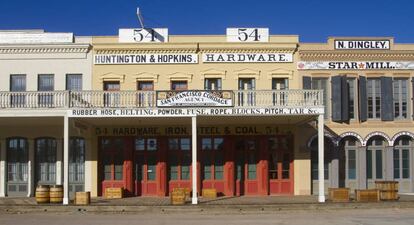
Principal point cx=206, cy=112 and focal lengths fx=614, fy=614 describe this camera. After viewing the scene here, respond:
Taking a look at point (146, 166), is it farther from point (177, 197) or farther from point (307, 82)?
point (307, 82)

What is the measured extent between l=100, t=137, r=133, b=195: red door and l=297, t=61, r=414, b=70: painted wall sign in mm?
8758

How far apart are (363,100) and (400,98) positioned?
190cm

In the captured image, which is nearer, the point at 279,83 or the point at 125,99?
the point at 125,99

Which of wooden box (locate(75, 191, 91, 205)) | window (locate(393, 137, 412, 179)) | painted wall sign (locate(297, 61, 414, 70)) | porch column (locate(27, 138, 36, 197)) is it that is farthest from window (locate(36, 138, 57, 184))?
window (locate(393, 137, 412, 179))

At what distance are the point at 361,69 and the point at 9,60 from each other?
15953 mm

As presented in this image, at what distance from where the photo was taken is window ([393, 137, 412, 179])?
1099 inches

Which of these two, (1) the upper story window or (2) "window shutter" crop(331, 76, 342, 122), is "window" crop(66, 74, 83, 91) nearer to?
(1) the upper story window

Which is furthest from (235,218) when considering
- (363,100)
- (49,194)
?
(363,100)

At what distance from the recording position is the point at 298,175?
27.6m

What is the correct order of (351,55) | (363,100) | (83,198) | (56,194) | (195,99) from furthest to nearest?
(351,55), (363,100), (195,99), (56,194), (83,198)

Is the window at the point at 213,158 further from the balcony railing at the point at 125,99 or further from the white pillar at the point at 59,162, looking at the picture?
the white pillar at the point at 59,162

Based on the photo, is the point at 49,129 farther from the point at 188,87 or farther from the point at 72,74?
the point at 188,87

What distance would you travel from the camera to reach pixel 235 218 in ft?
66.1

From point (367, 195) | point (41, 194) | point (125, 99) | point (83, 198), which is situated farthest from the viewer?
point (125, 99)
